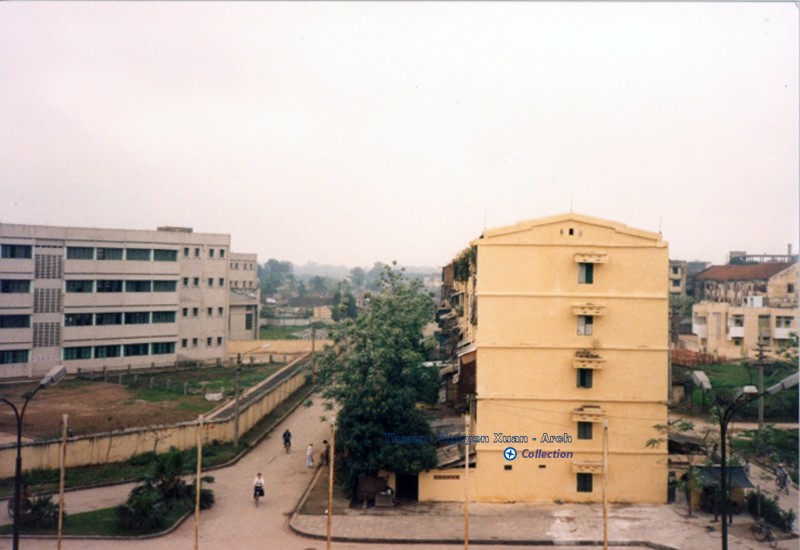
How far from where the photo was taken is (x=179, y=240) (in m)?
40.8

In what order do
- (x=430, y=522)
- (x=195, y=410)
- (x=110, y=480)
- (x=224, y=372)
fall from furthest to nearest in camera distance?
(x=224, y=372) < (x=195, y=410) < (x=110, y=480) < (x=430, y=522)

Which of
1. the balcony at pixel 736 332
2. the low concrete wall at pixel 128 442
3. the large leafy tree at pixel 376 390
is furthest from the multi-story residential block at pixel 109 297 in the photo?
the balcony at pixel 736 332

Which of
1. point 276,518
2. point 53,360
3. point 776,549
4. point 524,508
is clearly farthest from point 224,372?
point 776,549

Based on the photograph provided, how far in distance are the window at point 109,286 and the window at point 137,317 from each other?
1.65m

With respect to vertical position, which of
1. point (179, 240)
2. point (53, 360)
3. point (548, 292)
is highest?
point (179, 240)

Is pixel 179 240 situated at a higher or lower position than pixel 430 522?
higher

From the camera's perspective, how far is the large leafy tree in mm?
16703

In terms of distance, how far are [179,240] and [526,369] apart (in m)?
30.3

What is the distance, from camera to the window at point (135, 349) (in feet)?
125

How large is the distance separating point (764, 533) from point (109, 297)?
35792 millimetres

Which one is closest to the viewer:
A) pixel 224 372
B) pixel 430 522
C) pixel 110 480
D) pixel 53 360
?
pixel 430 522

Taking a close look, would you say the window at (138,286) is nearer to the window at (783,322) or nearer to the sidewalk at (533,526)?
the sidewalk at (533,526)

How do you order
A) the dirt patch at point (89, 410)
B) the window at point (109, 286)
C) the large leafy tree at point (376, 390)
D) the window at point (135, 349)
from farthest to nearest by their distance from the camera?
A: the window at point (135, 349)
the window at point (109, 286)
the dirt patch at point (89, 410)
the large leafy tree at point (376, 390)

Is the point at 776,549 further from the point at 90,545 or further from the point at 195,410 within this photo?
the point at 195,410
